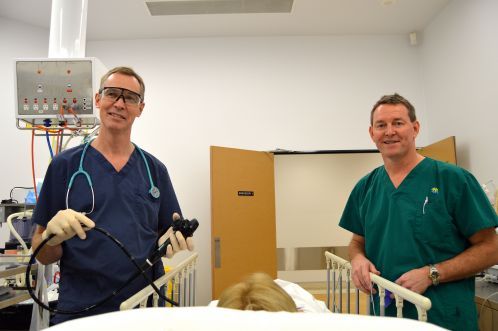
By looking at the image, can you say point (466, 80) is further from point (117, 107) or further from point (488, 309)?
point (117, 107)

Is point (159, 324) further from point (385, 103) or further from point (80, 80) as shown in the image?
point (80, 80)

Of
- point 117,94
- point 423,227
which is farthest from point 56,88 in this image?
point 423,227

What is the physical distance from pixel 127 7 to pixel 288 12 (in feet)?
4.89

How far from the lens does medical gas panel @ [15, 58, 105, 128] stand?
1761 mm

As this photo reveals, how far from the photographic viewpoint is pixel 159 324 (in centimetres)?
43

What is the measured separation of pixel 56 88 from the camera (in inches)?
69.5

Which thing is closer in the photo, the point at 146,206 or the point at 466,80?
the point at 146,206

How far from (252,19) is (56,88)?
7.69 ft

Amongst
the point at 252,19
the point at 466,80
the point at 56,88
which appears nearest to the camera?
the point at 56,88

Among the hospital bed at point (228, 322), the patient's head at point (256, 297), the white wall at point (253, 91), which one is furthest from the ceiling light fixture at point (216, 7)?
the hospital bed at point (228, 322)

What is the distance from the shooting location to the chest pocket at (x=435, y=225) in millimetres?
1227

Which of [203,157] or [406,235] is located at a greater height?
[203,157]

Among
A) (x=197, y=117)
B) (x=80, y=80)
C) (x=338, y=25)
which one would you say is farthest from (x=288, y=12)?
(x=80, y=80)

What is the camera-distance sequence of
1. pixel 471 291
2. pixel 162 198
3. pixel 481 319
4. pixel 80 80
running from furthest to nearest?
pixel 481 319 → pixel 80 80 → pixel 162 198 → pixel 471 291
